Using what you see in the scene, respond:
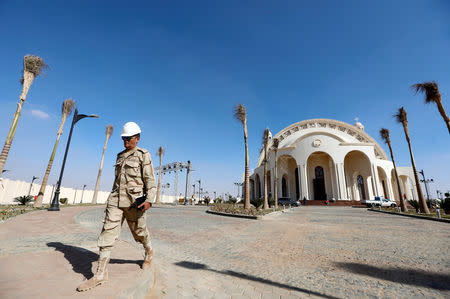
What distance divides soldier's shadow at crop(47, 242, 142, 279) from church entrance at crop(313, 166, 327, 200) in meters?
41.9

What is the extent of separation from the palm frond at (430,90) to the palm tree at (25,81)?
2525 cm

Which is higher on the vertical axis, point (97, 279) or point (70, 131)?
point (70, 131)

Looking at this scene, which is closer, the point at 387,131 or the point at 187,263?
the point at 187,263

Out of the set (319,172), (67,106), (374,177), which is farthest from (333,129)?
(67,106)

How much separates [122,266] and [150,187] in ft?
3.92

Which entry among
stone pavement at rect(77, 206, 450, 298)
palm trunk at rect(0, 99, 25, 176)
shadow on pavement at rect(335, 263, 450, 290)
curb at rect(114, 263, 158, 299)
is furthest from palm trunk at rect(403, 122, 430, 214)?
palm trunk at rect(0, 99, 25, 176)

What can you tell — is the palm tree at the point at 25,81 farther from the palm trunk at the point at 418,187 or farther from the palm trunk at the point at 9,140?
the palm trunk at the point at 418,187

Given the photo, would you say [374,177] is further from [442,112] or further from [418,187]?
[442,112]

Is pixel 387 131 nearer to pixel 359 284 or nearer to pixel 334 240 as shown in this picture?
pixel 334 240

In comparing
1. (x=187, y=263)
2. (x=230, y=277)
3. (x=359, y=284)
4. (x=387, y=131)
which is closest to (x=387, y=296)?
(x=359, y=284)

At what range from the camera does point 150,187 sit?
2.71 metres

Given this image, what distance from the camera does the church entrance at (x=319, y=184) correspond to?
39013 millimetres

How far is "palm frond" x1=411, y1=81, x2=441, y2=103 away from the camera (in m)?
12.7

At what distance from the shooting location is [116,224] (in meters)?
2.46
